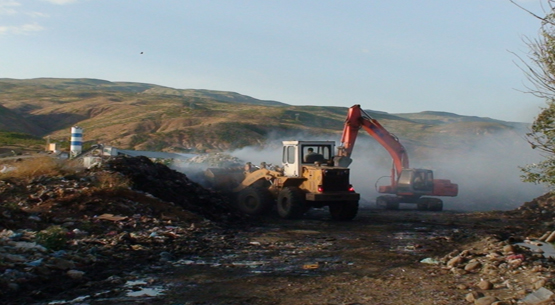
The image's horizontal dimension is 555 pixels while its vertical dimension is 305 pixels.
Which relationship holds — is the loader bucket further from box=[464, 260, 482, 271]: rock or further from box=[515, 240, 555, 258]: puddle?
box=[464, 260, 482, 271]: rock

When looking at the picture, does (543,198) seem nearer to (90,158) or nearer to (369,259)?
(369,259)

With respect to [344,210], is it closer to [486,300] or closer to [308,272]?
[308,272]

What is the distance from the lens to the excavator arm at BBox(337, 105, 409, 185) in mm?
22891

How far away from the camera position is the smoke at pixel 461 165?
1227 inches

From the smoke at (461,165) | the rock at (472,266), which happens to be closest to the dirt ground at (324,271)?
the rock at (472,266)

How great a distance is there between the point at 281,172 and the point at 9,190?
7427 mm

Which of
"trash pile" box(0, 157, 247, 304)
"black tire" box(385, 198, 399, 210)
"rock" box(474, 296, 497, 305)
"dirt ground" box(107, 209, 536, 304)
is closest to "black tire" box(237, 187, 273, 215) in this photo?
"trash pile" box(0, 157, 247, 304)

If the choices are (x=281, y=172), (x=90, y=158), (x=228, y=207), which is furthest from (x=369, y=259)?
(x=90, y=158)

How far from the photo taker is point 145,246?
10.5 m

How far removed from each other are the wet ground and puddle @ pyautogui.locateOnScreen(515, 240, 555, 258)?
1.33m

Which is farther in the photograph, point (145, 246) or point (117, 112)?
point (117, 112)

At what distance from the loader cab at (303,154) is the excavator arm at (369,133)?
12.2ft

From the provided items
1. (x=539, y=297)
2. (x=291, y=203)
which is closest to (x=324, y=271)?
(x=539, y=297)

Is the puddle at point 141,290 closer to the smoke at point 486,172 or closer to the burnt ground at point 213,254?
the burnt ground at point 213,254
